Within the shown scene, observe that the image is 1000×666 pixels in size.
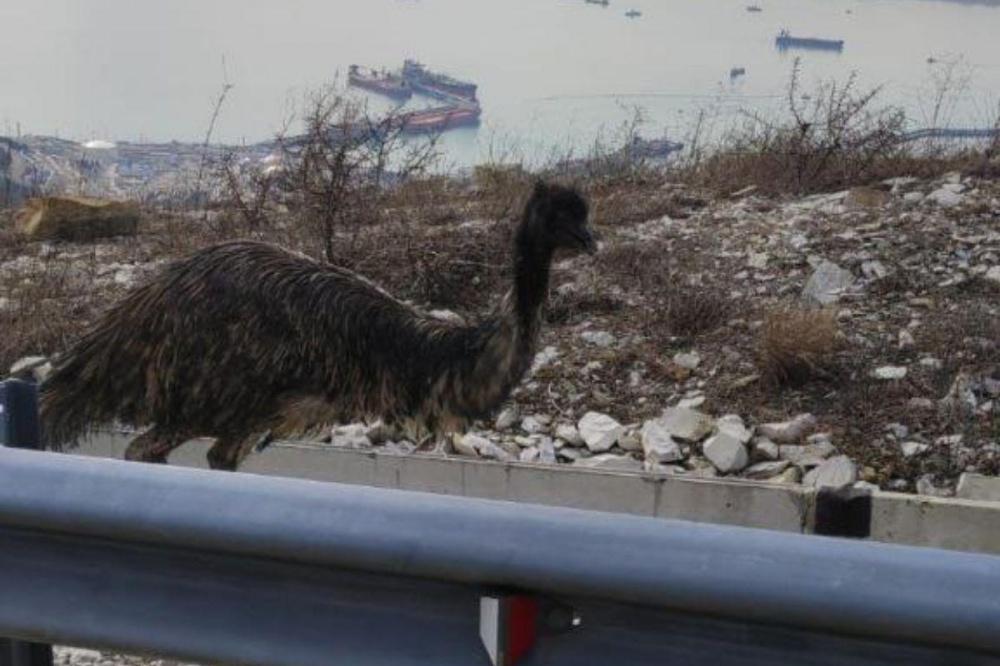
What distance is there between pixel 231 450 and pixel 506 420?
1.39 meters

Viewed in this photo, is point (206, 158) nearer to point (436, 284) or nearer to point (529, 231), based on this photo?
point (436, 284)

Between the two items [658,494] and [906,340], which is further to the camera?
[906,340]

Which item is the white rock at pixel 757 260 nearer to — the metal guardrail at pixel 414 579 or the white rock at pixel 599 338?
the white rock at pixel 599 338

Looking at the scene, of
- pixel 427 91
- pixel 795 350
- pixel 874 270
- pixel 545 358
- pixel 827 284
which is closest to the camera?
pixel 795 350

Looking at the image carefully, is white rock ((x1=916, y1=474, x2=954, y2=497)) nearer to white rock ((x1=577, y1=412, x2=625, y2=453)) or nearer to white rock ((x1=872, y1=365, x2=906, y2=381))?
white rock ((x1=872, y1=365, x2=906, y2=381))

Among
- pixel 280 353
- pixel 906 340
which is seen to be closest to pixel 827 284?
pixel 906 340

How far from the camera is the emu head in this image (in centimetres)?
505

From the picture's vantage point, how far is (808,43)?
3288 cm

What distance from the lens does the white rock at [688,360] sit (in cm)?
632

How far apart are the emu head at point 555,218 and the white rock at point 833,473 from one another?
1177 millimetres

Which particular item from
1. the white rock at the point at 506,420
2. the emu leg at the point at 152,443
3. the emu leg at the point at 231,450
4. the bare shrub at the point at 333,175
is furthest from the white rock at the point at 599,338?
the emu leg at the point at 152,443

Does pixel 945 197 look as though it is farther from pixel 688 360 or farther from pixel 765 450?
pixel 765 450

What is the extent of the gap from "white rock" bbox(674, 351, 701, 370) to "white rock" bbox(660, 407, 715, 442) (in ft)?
1.75

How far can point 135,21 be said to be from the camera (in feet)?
124
